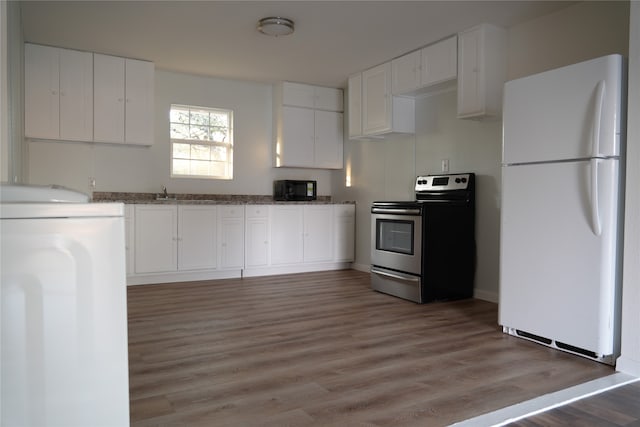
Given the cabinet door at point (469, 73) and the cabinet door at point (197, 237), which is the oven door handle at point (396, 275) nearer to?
the cabinet door at point (469, 73)

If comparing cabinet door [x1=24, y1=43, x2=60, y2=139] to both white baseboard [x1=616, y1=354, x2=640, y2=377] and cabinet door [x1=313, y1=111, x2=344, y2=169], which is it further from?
white baseboard [x1=616, y1=354, x2=640, y2=377]

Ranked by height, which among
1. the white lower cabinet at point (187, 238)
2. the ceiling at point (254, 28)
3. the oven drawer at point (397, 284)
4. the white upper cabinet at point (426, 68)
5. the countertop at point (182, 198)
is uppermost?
the ceiling at point (254, 28)

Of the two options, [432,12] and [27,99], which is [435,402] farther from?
[27,99]

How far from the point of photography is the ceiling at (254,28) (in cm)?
355

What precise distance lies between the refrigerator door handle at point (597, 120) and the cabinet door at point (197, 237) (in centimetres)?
375

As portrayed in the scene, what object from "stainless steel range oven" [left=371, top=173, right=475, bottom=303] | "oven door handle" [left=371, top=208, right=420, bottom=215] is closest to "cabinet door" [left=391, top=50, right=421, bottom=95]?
"stainless steel range oven" [left=371, top=173, right=475, bottom=303]

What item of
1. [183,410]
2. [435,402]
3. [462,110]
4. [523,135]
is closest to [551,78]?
[523,135]

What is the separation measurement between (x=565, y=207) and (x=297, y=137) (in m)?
3.75

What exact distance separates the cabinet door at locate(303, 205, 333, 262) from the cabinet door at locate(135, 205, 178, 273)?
63.1 inches

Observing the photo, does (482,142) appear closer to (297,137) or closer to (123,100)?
(297,137)

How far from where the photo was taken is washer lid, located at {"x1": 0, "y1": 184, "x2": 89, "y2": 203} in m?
1.05

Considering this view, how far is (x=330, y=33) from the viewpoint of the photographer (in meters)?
4.11

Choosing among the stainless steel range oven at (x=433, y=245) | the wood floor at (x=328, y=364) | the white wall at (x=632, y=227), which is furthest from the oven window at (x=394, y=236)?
the white wall at (x=632, y=227)

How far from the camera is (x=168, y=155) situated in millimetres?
5383
